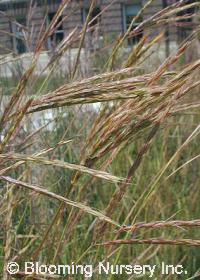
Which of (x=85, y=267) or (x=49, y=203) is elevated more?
(x=85, y=267)

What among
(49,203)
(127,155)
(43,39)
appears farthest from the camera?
(127,155)

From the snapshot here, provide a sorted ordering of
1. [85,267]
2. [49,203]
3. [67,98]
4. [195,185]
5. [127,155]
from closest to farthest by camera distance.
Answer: [67,98] < [85,267] < [195,185] < [49,203] < [127,155]

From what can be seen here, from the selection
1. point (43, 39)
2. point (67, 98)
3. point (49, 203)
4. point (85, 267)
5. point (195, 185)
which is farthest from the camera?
point (49, 203)

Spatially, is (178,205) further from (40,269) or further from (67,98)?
(67,98)

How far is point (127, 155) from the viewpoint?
1945 millimetres

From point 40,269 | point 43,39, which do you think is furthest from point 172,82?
point 40,269

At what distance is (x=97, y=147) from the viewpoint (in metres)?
0.79

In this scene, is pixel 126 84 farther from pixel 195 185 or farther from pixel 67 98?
pixel 195 185

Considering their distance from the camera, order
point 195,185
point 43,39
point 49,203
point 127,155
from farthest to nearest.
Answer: point 127,155 → point 49,203 → point 195,185 → point 43,39

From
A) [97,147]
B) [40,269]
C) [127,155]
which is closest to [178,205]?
[127,155]

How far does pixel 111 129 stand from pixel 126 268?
45 centimetres

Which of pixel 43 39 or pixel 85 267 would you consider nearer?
pixel 43 39

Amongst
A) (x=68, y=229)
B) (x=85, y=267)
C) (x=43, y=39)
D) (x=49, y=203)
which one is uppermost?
(x=43, y=39)

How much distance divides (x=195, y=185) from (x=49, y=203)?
469mm
